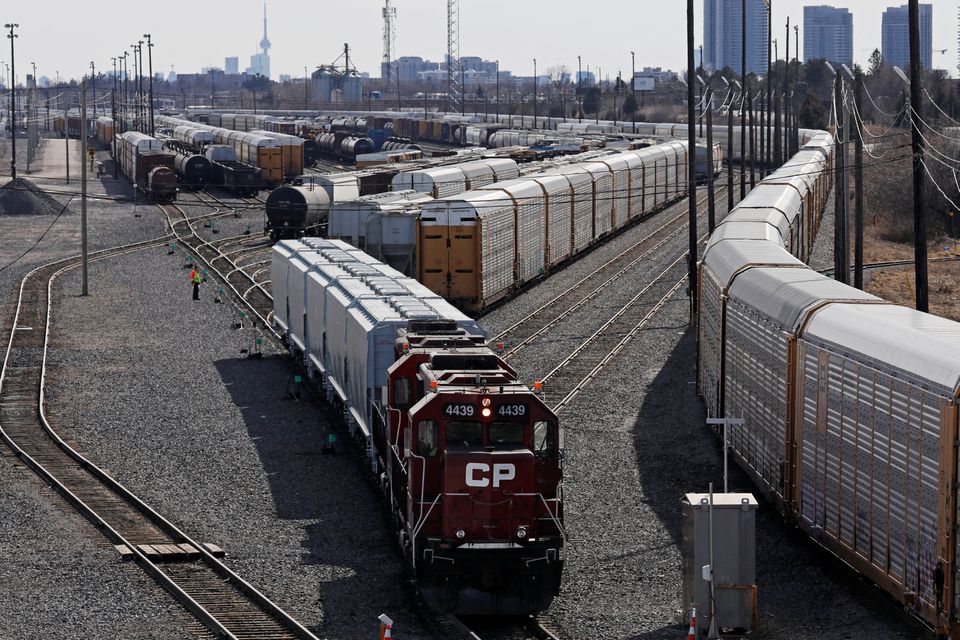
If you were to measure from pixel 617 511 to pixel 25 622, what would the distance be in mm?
8453

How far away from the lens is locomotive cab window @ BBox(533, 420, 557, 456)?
1527 centimetres

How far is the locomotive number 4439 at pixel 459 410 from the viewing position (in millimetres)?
15094

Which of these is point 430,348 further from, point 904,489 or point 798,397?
point 904,489

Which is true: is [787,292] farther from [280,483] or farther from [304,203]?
[304,203]

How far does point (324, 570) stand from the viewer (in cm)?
1770

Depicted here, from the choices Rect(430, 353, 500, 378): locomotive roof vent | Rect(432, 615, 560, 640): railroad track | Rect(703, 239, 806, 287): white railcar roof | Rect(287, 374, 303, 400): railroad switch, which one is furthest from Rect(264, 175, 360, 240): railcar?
Rect(432, 615, 560, 640): railroad track

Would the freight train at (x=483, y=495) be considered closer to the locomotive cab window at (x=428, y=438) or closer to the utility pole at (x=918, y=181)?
the locomotive cab window at (x=428, y=438)

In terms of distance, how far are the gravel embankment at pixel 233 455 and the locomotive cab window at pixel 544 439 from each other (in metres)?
2.48

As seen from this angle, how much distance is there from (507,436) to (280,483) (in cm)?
817

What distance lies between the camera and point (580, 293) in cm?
4259

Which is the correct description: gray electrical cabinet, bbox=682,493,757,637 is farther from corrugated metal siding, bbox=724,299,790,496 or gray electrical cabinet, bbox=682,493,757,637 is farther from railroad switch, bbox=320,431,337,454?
railroad switch, bbox=320,431,337,454

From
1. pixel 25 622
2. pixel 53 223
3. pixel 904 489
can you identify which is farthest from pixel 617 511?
pixel 53 223

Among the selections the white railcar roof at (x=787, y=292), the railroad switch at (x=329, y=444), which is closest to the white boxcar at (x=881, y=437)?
the white railcar roof at (x=787, y=292)

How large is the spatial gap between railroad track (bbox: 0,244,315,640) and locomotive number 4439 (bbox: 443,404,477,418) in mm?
2896
